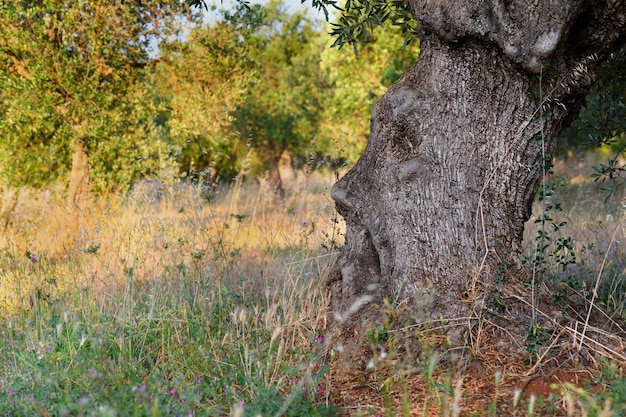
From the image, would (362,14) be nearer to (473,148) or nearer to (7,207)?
(473,148)

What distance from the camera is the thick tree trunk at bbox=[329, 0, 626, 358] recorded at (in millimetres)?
3752

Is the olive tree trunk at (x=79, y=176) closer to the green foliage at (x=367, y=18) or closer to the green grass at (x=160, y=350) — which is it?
the green grass at (x=160, y=350)

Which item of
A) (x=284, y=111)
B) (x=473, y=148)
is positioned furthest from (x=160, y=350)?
(x=284, y=111)

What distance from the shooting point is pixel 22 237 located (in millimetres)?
7836

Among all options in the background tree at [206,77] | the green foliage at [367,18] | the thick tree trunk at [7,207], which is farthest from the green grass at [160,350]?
the background tree at [206,77]

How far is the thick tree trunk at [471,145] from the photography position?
3.75 meters

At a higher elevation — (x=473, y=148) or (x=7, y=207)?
(x=473, y=148)

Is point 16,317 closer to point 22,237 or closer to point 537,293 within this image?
point 22,237

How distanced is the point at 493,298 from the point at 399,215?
793mm

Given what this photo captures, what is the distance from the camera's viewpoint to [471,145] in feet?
12.9

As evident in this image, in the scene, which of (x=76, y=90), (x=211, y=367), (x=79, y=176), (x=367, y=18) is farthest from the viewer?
(x=79, y=176)

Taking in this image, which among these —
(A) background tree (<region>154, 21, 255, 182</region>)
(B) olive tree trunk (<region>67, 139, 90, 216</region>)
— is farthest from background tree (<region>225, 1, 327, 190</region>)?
(B) olive tree trunk (<region>67, 139, 90, 216</region>)

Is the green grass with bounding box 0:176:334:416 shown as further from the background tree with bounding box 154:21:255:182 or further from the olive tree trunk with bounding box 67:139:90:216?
the background tree with bounding box 154:21:255:182

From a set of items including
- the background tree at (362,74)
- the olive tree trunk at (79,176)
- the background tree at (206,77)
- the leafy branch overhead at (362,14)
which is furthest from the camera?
the background tree at (362,74)
